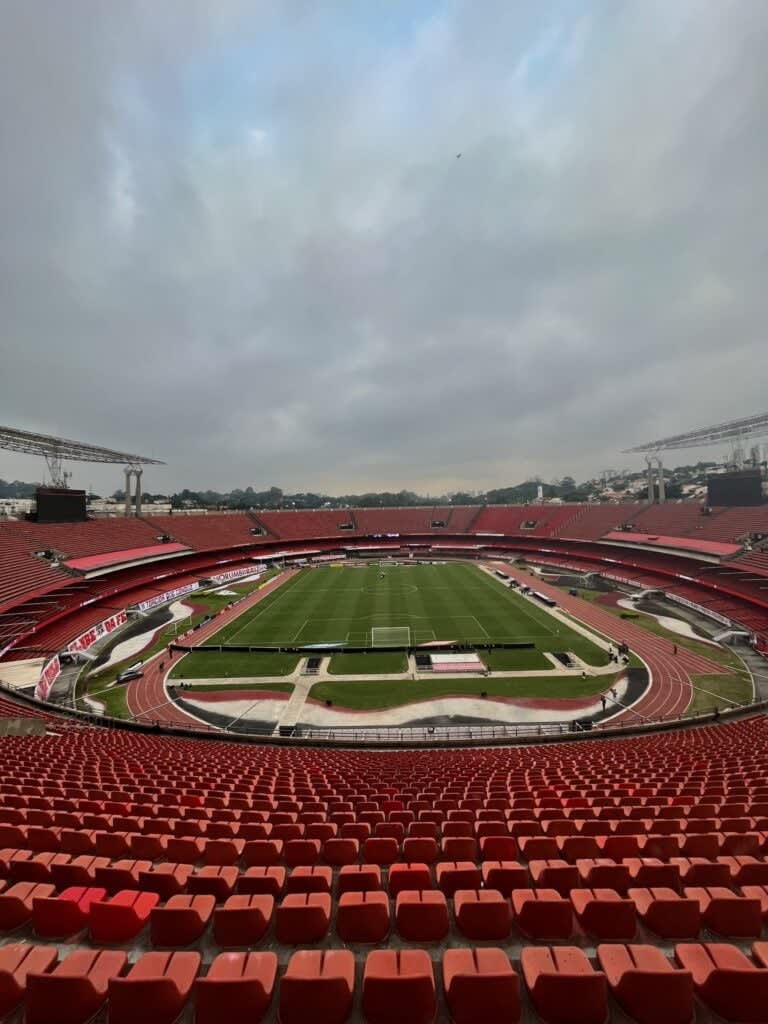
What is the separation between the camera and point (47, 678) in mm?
26719

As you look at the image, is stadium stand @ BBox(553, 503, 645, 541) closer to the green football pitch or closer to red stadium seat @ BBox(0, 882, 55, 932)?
the green football pitch

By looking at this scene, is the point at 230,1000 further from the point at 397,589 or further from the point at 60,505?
the point at 60,505

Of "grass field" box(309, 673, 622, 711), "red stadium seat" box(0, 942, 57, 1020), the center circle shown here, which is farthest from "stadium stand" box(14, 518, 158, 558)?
"red stadium seat" box(0, 942, 57, 1020)

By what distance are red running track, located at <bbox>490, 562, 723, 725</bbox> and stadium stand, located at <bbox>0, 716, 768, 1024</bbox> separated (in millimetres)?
14765

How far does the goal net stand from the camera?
33.1 meters

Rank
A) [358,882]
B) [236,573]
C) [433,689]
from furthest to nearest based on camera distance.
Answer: [236,573] → [433,689] → [358,882]

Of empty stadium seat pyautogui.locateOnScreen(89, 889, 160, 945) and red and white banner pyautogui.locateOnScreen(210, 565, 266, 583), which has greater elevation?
empty stadium seat pyautogui.locateOnScreen(89, 889, 160, 945)

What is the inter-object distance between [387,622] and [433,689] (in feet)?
41.6

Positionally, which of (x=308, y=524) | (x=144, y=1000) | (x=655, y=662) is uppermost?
(x=308, y=524)

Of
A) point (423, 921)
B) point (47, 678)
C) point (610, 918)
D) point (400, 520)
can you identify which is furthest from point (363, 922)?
point (400, 520)

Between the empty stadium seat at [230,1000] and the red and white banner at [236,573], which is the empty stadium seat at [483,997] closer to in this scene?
the empty stadium seat at [230,1000]

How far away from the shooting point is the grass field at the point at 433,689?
2497cm

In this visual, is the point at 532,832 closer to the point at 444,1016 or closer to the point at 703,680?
the point at 444,1016

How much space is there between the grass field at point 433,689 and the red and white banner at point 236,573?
109 ft
